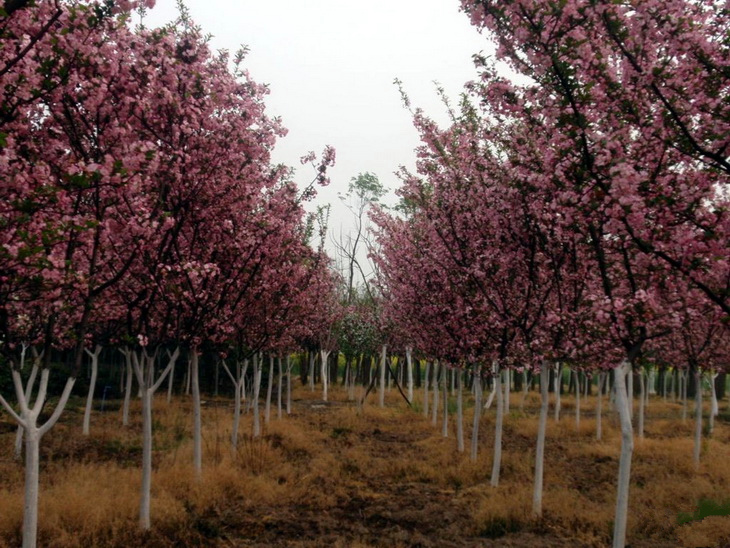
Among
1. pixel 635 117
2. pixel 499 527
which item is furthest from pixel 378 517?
pixel 635 117

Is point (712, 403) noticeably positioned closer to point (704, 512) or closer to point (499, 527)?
point (704, 512)

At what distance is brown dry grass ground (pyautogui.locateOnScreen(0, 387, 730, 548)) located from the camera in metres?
8.92

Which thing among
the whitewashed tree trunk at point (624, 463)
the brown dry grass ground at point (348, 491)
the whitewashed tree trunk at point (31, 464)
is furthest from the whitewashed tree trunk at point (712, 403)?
the whitewashed tree trunk at point (31, 464)

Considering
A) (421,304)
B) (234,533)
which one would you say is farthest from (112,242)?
(421,304)

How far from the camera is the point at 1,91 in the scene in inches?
192

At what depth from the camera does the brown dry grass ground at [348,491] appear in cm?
892

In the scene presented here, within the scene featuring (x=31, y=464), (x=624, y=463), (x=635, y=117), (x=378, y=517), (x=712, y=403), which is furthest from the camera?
(x=712, y=403)

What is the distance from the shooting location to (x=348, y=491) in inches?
476

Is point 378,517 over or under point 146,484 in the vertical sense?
under

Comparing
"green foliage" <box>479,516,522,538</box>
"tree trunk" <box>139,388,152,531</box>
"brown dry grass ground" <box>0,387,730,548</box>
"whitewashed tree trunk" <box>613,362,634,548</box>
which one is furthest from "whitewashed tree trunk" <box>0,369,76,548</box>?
"whitewashed tree trunk" <box>613,362,634,548</box>

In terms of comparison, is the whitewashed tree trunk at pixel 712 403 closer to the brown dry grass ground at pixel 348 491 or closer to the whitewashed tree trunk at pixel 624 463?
the brown dry grass ground at pixel 348 491

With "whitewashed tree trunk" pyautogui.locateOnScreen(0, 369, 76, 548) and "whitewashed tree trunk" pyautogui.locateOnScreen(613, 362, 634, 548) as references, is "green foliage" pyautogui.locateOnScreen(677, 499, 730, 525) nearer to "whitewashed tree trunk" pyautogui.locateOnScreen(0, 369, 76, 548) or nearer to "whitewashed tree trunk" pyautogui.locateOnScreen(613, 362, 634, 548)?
"whitewashed tree trunk" pyautogui.locateOnScreen(613, 362, 634, 548)

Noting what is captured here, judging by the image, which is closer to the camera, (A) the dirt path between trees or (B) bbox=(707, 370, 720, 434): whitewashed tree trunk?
(A) the dirt path between trees

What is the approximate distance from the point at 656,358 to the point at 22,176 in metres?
23.4
